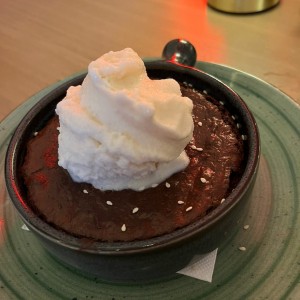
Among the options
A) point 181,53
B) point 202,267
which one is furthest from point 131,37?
point 202,267

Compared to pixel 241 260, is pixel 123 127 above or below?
above

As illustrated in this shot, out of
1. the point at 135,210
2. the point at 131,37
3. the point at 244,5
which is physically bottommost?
the point at 131,37

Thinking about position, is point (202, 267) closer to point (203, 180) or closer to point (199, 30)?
point (203, 180)

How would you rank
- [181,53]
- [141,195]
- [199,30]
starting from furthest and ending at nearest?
[199,30]
[181,53]
[141,195]

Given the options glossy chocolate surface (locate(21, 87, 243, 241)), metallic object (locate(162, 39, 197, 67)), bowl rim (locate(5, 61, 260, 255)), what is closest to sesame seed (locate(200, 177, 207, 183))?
glossy chocolate surface (locate(21, 87, 243, 241))

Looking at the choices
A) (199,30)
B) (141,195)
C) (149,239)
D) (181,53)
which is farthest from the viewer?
(199,30)

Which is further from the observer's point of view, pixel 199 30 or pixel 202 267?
pixel 199 30

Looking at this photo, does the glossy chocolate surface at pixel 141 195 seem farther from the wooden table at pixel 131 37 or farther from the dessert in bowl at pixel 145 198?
the wooden table at pixel 131 37

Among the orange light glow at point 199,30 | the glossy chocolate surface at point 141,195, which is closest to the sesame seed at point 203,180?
the glossy chocolate surface at point 141,195
